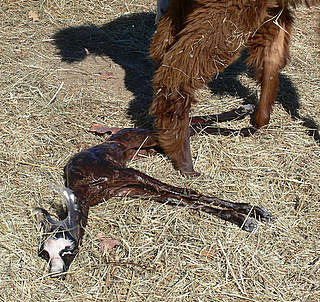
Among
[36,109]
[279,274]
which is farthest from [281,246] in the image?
[36,109]

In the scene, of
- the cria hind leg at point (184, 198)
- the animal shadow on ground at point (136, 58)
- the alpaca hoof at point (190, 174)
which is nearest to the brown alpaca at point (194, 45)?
the alpaca hoof at point (190, 174)

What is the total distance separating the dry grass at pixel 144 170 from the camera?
Result: 2979mm

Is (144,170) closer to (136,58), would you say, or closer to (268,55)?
(268,55)

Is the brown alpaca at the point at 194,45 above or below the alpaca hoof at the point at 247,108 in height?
above

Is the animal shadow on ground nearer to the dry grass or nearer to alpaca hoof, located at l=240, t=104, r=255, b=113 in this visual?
the dry grass

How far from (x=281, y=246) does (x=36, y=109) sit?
2.02m

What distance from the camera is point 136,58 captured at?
5.52 metres

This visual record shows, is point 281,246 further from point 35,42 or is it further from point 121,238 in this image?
point 35,42

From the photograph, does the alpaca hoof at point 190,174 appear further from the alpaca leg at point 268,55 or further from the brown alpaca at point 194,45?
the alpaca leg at point 268,55

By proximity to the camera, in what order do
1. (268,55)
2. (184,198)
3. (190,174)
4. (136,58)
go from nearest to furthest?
(184,198) → (190,174) → (268,55) → (136,58)

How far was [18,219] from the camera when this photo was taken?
10.7 feet

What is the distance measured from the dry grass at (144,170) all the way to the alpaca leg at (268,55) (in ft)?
0.59

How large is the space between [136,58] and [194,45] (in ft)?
6.74

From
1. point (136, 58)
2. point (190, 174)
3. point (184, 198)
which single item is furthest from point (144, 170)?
point (136, 58)
